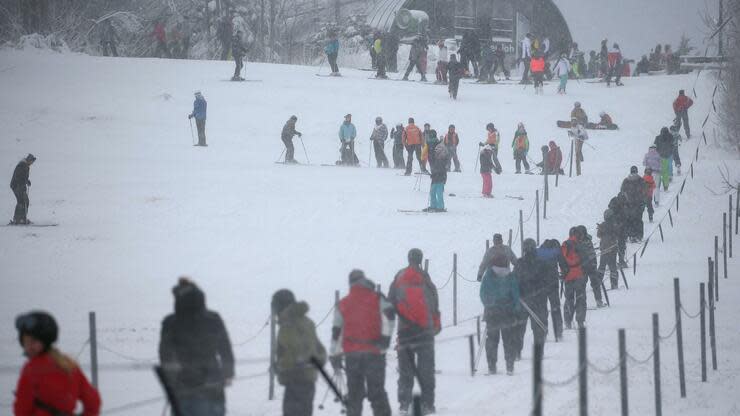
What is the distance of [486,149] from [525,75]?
1996 cm

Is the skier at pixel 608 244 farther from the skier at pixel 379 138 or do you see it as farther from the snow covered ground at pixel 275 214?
the skier at pixel 379 138

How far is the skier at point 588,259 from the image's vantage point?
56.7 ft

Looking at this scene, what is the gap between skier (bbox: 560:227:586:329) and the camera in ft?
55.4

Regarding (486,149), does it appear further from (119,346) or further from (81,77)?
(81,77)

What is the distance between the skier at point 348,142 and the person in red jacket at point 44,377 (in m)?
24.4

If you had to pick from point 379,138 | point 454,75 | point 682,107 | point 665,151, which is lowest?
point 665,151

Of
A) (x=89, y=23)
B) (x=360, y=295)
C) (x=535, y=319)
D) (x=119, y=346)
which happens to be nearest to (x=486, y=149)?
(x=535, y=319)

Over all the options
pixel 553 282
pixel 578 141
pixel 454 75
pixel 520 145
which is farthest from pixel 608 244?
pixel 454 75

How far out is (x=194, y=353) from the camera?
319 inches

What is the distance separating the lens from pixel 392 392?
13125 millimetres

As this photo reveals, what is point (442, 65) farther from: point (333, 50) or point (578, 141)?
point (578, 141)

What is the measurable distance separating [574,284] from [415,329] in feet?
20.2

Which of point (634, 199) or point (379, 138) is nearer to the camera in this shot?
point (634, 199)

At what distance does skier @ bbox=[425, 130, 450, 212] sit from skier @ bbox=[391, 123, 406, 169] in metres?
6.72
